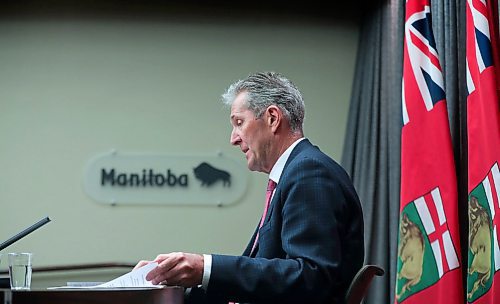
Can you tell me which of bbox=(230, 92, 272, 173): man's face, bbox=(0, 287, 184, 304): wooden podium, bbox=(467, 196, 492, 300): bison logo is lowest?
bbox=(0, 287, 184, 304): wooden podium

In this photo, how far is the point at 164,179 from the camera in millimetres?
4855

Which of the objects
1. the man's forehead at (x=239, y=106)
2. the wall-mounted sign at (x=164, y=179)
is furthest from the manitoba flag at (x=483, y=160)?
the wall-mounted sign at (x=164, y=179)

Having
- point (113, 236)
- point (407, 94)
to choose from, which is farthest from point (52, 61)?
point (407, 94)

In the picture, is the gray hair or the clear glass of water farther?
the gray hair

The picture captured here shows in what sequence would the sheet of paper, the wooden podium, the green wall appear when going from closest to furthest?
the wooden podium
the sheet of paper
the green wall

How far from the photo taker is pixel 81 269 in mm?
4715

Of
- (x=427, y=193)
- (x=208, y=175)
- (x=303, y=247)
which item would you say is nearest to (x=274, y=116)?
(x=303, y=247)

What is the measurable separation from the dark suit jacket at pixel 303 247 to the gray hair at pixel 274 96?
0.72ft

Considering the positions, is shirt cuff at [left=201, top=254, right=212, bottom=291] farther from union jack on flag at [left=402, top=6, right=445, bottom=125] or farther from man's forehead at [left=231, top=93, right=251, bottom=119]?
union jack on flag at [left=402, top=6, right=445, bottom=125]

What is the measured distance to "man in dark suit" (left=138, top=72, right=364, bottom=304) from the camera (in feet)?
6.35

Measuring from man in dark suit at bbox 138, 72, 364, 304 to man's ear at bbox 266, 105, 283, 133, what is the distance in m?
0.07

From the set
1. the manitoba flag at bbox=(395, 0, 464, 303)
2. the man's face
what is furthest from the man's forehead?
the manitoba flag at bbox=(395, 0, 464, 303)

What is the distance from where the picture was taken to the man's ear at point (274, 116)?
7.59 feet

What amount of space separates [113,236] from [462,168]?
221 centimetres
